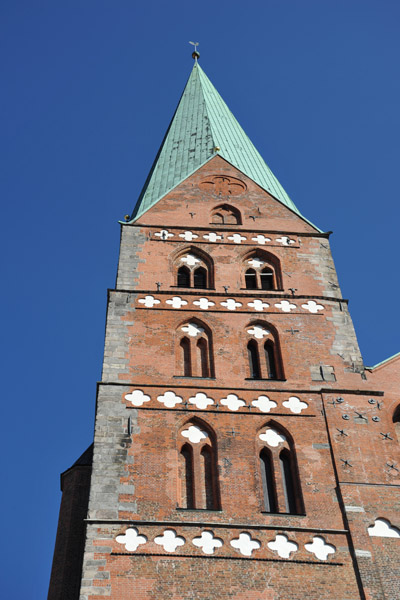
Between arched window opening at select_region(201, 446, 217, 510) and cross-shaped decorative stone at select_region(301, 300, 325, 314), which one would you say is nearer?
arched window opening at select_region(201, 446, 217, 510)

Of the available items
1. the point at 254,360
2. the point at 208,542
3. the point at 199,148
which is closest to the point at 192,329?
the point at 254,360

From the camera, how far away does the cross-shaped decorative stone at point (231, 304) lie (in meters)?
21.2

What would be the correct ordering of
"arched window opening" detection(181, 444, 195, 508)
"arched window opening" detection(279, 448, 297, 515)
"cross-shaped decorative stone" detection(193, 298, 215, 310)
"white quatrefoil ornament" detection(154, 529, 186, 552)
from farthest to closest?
"cross-shaped decorative stone" detection(193, 298, 215, 310) < "arched window opening" detection(279, 448, 297, 515) < "arched window opening" detection(181, 444, 195, 508) < "white quatrefoil ornament" detection(154, 529, 186, 552)

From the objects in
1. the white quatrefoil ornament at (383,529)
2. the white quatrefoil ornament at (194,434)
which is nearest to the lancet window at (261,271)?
the white quatrefoil ornament at (194,434)

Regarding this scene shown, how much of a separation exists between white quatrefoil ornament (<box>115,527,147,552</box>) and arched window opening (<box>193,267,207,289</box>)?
7837 mm

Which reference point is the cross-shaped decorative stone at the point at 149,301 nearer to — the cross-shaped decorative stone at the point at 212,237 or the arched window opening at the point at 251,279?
the arched window opening at the point at 251,279

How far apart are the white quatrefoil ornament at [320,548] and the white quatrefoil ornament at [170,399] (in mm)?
3915

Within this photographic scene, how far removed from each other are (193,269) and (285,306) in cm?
262

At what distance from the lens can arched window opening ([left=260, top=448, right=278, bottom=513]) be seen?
16.8 m

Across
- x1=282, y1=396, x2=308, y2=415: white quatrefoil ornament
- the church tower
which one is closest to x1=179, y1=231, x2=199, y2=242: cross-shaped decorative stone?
the church tower

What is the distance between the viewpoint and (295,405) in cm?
1858

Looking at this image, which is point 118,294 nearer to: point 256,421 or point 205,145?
point 256,421

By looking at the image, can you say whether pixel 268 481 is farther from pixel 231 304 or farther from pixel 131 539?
pixel 231 304

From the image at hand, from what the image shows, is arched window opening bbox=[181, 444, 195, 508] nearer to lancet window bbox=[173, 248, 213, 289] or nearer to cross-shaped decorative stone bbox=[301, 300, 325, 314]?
cross-shaped decorative stone bbox=[301, 300, 325, 314]
